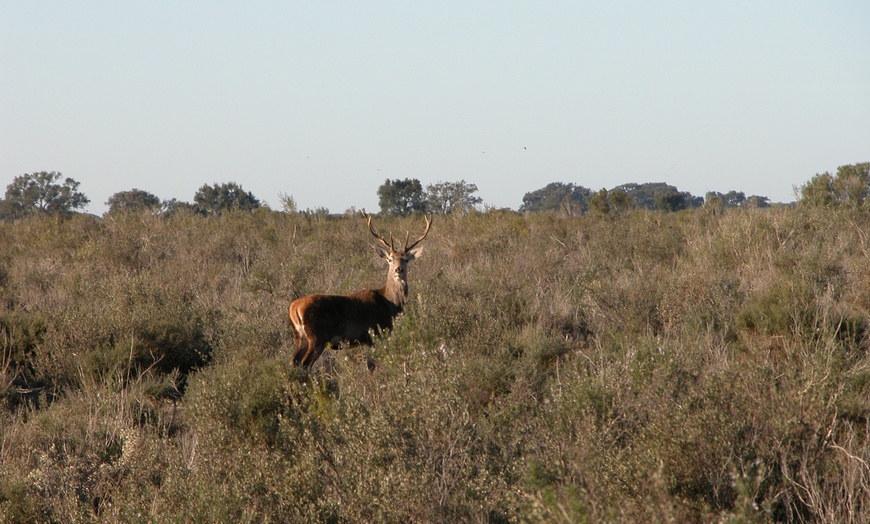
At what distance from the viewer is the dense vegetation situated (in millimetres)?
4059

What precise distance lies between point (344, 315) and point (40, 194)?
4396cm

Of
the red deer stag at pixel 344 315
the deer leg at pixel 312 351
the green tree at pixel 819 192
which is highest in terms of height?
the green tree at pixel 819 192

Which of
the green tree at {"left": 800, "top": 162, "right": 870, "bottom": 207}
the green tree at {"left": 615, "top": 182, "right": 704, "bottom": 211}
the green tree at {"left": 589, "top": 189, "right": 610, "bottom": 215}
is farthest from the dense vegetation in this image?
the green tree at {"left": 615, "top": 182, "right": 704, "bottom": 211}

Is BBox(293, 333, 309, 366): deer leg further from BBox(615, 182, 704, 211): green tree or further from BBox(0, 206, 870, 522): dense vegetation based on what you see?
BBox(615, 182, 704, 211): green tree

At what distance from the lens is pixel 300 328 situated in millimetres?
8664

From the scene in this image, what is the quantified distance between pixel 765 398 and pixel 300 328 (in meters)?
5.13

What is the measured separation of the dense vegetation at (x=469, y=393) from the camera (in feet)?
13.3

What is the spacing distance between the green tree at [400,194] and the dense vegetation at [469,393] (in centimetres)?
2654

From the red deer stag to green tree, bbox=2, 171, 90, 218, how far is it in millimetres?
40650

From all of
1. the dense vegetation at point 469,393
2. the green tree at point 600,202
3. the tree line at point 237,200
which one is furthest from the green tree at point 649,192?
the dense vegetation at point 469,393

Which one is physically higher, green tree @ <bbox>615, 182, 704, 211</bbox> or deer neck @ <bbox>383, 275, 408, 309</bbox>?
green tree @ <bbox>615, 182, 704, 211</bbox>

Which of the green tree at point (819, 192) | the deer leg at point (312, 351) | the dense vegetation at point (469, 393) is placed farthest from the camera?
the green tree at point (819, 192)

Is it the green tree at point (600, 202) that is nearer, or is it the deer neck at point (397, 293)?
the deer neck at point (397, 293)

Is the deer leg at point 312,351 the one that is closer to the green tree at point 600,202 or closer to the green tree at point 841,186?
the green tree at point 841,186
